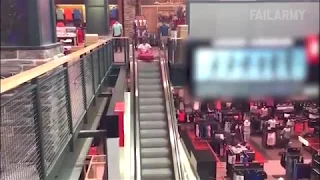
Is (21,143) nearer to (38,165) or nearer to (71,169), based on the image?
(38,165)

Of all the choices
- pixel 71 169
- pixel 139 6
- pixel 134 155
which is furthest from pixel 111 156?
pixel 139 6

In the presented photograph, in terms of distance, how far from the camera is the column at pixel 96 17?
14.2 m

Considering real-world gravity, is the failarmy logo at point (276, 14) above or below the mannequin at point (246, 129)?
above

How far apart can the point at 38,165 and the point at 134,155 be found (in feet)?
16.7

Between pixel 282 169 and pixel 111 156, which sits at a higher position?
pixel 111 156

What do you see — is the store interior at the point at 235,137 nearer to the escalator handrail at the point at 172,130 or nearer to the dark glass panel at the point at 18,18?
the escalator handrail at the point at 172,130

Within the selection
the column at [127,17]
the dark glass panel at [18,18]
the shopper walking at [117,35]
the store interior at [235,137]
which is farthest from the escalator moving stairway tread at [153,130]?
the column at [127,17]

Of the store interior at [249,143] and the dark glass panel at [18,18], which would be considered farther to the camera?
the store interior at [249,143]

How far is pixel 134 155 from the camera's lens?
7.49 m

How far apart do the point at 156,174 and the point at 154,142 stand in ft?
3.01

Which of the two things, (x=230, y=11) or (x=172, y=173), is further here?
(x=172, y=173)

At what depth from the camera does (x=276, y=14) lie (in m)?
0.70

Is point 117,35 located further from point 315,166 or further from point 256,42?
point 256,42

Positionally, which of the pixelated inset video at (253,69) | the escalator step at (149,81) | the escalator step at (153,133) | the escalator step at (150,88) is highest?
the pixelated inset video at (253,69)
